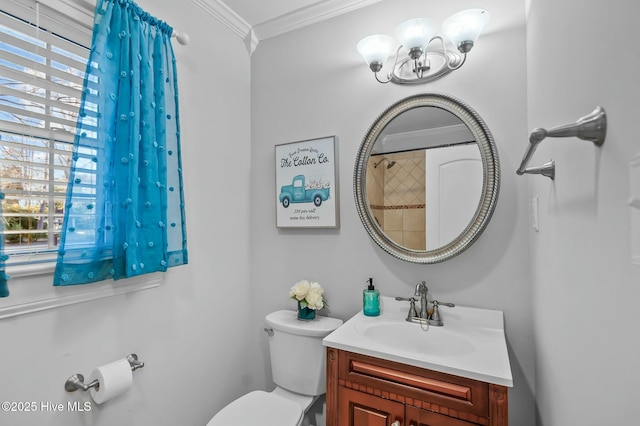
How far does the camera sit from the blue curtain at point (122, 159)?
3.87 ft

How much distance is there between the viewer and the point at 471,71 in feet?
4.91

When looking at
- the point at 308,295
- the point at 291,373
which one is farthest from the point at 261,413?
the point at 308,295

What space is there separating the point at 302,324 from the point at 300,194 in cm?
73

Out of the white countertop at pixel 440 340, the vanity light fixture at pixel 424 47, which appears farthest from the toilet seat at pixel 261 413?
the vanity light fixture at pixel 424 47

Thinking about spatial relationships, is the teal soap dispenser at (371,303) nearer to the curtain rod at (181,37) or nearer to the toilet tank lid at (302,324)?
the toilet tank lid at (302,324)

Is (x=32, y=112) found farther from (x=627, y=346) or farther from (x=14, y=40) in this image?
(x=627, y=346)

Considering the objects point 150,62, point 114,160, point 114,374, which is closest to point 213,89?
point 150,62

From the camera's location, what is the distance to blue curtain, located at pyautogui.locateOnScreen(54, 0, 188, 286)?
1179 mm

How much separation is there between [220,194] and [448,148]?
126 centimetres

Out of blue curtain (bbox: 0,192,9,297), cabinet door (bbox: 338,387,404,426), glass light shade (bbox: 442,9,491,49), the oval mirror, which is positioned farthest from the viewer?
the oval mirror

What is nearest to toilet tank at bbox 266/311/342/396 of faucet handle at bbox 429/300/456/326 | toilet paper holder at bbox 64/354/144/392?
faucet handle at bbox 429/300/456/326

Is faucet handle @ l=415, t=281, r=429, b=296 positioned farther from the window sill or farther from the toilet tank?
the window sill

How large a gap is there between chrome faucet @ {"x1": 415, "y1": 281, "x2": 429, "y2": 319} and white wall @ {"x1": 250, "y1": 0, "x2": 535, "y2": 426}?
0.27ft

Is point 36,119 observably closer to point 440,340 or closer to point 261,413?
point 261,413
